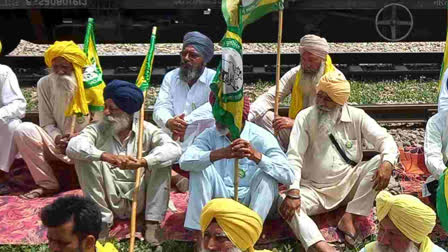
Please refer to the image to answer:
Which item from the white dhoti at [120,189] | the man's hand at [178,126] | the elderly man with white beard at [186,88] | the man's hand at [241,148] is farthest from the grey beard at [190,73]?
the man's hand at [241,148]

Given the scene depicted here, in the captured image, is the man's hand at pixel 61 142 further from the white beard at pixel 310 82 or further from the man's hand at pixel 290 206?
the white beard at pixel 310 82

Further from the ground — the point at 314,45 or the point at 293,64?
the point at 314,45

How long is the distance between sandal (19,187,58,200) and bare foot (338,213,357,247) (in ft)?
7.15

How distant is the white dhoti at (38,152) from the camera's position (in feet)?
22.3

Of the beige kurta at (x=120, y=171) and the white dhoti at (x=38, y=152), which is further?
the white dhoti at (x=38, y=152)

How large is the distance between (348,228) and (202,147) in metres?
1.13

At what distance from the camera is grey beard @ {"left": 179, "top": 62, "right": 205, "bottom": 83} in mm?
7113

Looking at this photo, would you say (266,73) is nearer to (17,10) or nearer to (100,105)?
(17,10)

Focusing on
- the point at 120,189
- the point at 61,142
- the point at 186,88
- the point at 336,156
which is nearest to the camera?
the point at 120,189

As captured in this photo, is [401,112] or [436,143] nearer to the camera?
[436,143]

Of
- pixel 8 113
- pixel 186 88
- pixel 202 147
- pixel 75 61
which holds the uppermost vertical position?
pixel 75 61

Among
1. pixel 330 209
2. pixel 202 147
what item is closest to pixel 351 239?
pixel 330 209

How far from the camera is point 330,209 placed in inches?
252

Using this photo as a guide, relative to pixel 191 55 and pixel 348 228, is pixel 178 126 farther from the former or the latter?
pixel 348 228
